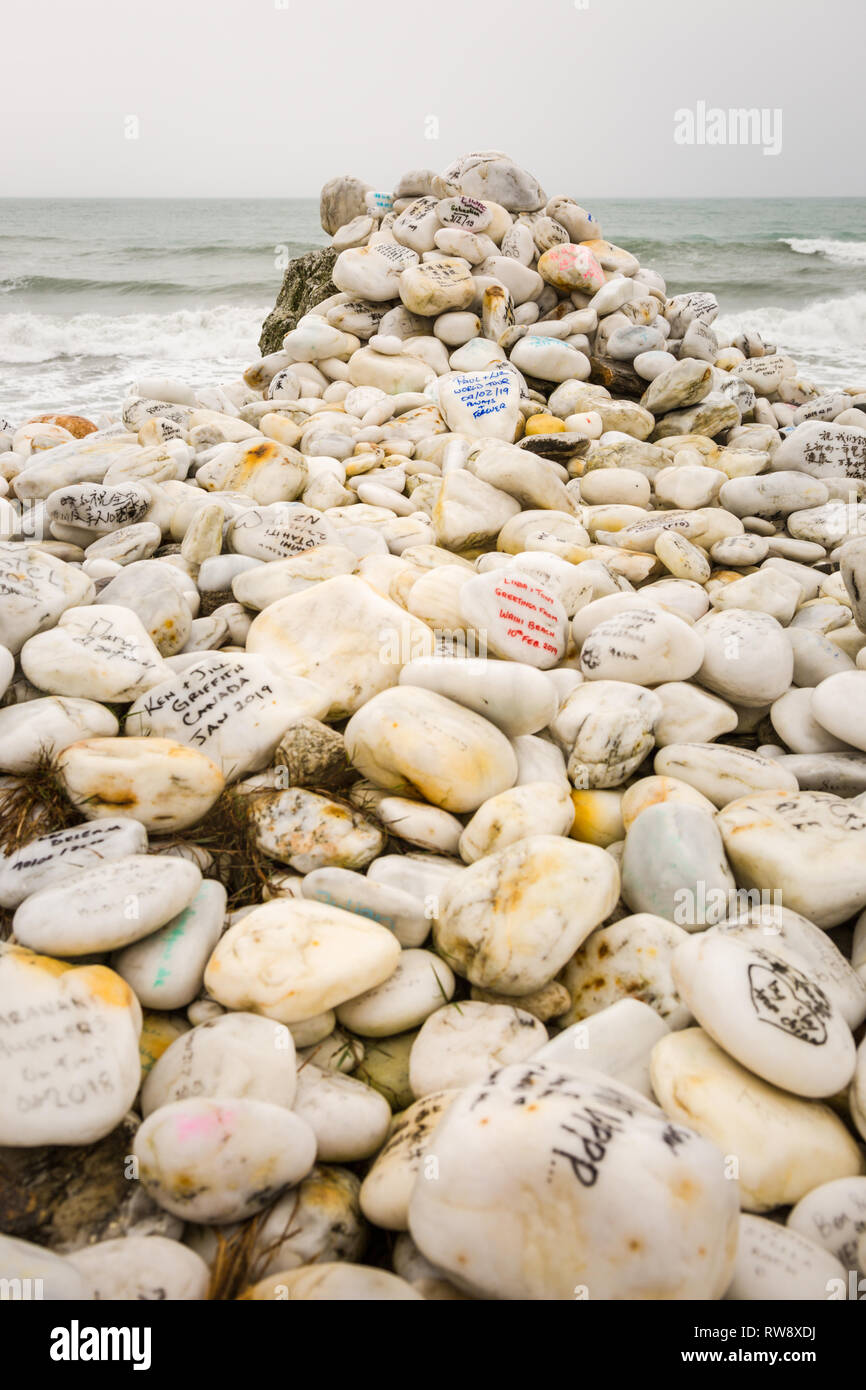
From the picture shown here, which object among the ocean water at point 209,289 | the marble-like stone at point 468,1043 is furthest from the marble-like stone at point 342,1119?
the ocean water at point 209,289

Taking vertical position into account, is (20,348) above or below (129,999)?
above

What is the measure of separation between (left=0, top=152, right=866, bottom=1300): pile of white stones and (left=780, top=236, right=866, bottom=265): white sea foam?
21.2 meters

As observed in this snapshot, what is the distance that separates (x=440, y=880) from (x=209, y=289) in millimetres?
18866

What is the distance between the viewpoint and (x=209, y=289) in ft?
57.7

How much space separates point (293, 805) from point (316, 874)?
0.24m

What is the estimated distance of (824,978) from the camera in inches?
61.1

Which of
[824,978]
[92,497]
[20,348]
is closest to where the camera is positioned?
[824,978]

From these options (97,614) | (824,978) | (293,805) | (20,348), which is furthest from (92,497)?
(20,348)

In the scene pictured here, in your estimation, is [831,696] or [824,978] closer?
[824,978]

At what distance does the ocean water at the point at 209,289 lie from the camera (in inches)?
390

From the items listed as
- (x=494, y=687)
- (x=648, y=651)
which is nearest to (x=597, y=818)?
(x=494, y=687)

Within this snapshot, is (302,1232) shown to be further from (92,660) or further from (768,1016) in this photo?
(92,660)

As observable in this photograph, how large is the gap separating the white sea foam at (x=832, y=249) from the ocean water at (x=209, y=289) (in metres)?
0.05
